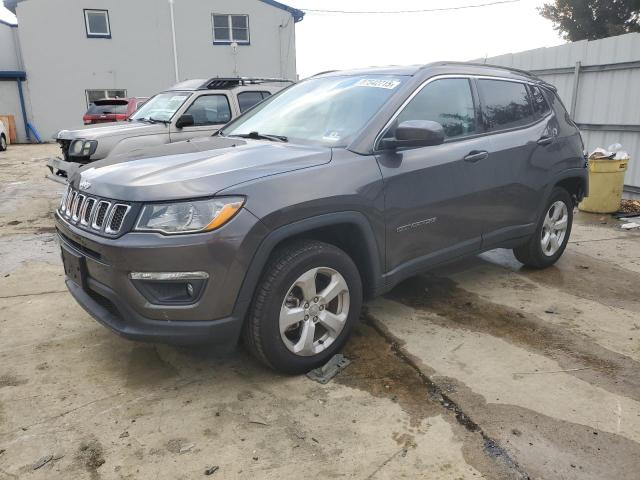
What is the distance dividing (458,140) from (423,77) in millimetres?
530

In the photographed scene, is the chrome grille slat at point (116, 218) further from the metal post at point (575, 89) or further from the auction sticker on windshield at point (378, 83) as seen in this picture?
the metal post at point (575, 89)

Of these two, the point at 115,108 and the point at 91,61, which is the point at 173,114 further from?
the point at 91,61

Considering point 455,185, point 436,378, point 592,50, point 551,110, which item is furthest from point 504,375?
point 592,50

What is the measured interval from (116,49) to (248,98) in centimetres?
1579

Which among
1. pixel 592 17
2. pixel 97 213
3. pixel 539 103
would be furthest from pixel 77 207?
pixel 592 17

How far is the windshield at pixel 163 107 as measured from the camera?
777cm

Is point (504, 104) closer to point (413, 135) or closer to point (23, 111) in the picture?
point (413, 135)

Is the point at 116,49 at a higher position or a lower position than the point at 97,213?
higher

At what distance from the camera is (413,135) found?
3076 mm

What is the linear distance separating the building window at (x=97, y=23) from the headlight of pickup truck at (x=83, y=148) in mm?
16295

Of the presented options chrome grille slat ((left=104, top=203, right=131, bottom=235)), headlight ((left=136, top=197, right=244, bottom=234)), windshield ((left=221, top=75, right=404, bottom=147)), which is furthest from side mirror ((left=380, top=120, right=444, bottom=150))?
chrome grille slat ((left=104, top=203, right=131, bottom=235))

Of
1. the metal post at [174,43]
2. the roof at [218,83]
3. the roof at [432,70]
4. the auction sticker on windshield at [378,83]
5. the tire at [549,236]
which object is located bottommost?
the tire at [549,236]

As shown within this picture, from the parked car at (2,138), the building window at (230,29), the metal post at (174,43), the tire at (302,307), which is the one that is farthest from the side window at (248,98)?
the building window at (230,29)

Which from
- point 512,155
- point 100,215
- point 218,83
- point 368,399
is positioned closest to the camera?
point 100,215
